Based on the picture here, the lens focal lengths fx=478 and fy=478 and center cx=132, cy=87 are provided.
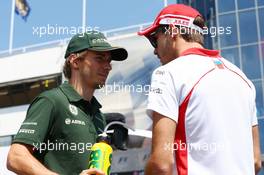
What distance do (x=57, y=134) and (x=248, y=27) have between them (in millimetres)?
30052

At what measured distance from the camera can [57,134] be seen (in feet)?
10.1

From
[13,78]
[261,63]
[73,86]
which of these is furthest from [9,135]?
[73,86]

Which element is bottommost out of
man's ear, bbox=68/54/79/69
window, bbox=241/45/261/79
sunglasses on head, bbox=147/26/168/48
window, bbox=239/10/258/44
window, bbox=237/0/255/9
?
man's ear, bbox=68/54/79/69

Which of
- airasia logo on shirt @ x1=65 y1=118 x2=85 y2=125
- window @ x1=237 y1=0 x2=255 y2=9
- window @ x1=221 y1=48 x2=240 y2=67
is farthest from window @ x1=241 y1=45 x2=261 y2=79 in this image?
airasia logo on shirt @ x1=65 y1=118 x2=85 y2=125

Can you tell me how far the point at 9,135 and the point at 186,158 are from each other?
1126 inches

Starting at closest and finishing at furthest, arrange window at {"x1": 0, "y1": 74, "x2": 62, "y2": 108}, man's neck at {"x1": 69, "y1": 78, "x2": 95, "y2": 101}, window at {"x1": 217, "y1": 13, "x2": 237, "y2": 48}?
man's neck at {"x1": 69, "y1": 78, "x2": 95, "y2": 101} → window at {"x1": 0, "y1": 74, "x2": 62, "y2": 108} → window at {"x1": 217, "y1": 13, "x2": 237, "y2": 48}

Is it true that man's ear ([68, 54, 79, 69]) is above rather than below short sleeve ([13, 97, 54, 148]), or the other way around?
above

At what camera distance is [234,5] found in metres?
32.8

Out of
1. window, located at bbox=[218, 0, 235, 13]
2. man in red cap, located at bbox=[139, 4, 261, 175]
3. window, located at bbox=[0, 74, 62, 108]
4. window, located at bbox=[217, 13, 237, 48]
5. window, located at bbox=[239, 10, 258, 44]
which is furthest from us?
window, located at bbox=[218, 0, 235, 13]

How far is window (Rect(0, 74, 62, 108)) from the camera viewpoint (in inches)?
1247

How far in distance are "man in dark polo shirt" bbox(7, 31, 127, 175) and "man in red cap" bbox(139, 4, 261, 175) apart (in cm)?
45

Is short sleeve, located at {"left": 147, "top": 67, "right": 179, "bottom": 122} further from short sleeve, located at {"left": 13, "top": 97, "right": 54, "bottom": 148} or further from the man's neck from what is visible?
the man's neck

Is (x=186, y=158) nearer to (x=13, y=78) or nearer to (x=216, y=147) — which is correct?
(x=216, y=147)

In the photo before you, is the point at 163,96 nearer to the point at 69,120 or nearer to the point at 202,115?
the point at 202,115
